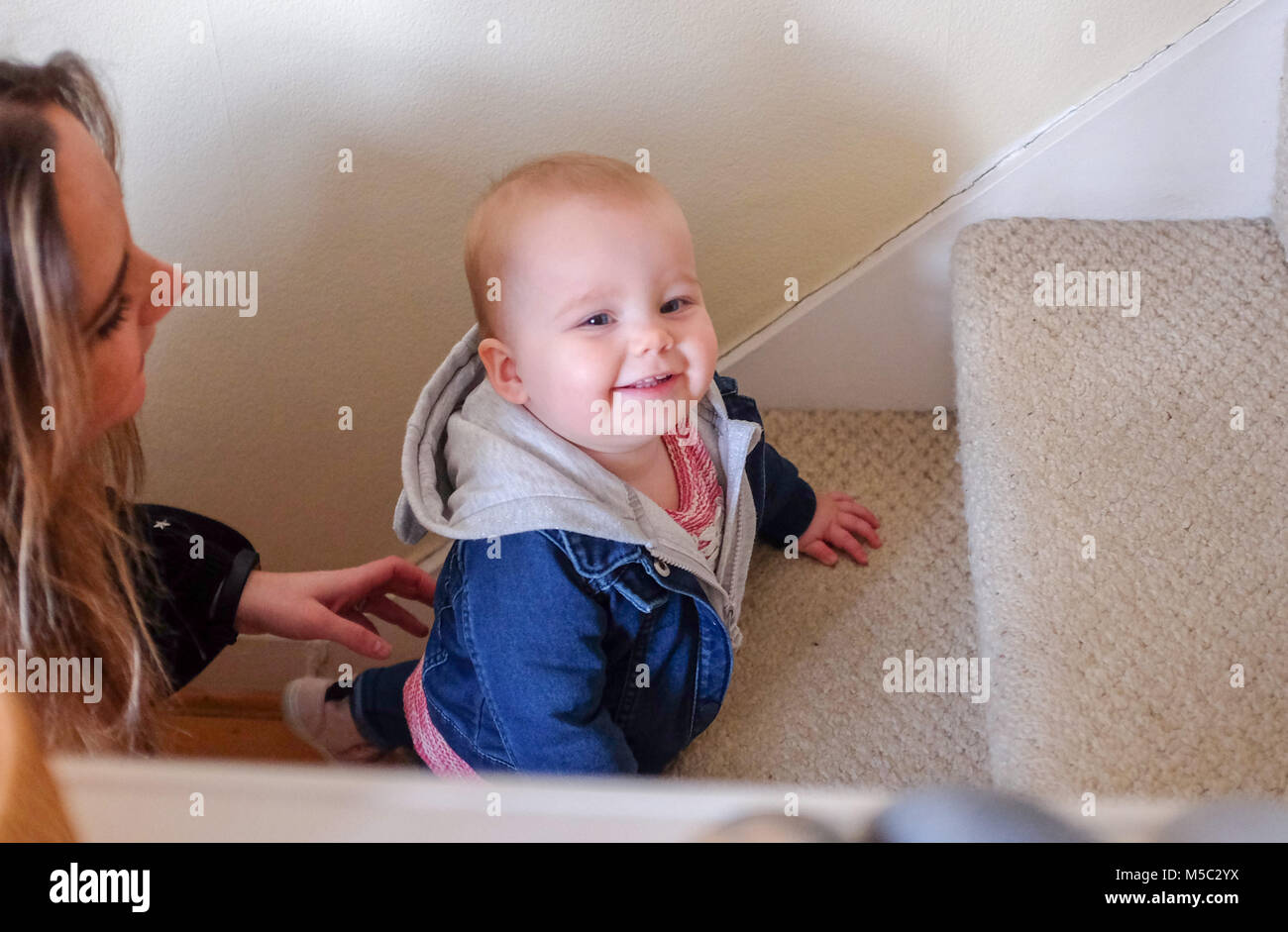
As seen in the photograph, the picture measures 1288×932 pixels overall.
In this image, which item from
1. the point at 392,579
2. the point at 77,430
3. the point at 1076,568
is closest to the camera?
the point at 77,430

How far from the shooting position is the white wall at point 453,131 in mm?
831

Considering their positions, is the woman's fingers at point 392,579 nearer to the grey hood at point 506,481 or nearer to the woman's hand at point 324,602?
the woman's hand at point 324,602

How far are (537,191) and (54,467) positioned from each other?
38cm

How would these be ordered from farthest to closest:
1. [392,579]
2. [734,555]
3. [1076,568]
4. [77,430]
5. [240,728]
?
[240,728]
[392,579]
[734,555]
[1076,568]
[77,430]

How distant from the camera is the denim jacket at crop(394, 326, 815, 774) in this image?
2.39 ft

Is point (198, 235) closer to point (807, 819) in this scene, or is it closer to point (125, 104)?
point (125, 104)

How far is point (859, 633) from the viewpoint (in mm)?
919

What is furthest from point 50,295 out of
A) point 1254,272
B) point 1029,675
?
point 1254,272

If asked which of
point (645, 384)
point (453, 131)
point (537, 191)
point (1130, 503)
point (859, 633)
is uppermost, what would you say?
point (453, 131)

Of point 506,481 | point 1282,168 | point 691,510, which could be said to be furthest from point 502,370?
point 1282,168

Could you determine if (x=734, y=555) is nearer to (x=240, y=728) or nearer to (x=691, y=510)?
(x=691, y=510)

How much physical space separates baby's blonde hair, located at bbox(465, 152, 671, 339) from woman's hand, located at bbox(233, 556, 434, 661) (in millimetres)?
344

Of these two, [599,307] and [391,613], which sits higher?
[599,307]
